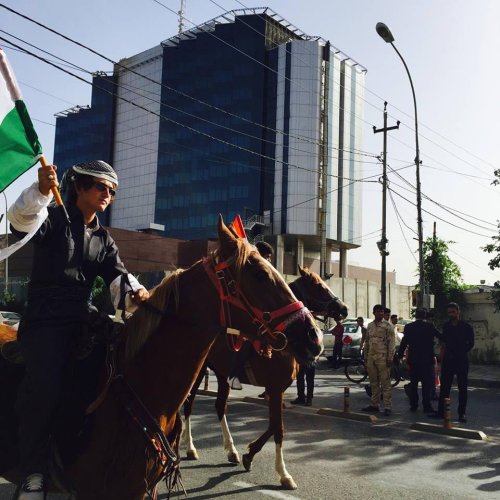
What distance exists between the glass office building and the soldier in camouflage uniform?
48.2 m

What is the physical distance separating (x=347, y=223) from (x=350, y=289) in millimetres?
15813

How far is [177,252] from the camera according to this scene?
5325 cm

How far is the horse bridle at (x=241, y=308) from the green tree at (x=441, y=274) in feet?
80.3

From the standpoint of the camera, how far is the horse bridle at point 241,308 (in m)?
3.23

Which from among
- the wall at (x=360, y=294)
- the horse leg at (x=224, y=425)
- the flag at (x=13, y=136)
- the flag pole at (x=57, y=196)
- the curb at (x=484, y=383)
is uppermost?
the wall at (x=360, y=294)

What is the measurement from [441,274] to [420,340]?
51.8 ft

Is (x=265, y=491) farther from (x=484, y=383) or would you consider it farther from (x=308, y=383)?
(x=484, y=383)

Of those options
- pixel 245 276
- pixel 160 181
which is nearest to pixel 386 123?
pixel 245 276

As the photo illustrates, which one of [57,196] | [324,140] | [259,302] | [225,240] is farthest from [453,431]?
[324,140]

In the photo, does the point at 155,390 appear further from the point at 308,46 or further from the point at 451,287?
the point at 308,46

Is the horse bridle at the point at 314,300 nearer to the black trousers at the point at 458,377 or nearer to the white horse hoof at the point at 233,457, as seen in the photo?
the white horse hoof at the point at 233,457

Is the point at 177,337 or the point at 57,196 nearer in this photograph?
the point at 57,196

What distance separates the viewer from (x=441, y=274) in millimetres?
26438

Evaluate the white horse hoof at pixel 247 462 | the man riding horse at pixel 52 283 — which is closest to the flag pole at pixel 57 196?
the man riding horse at pixel 52 283
